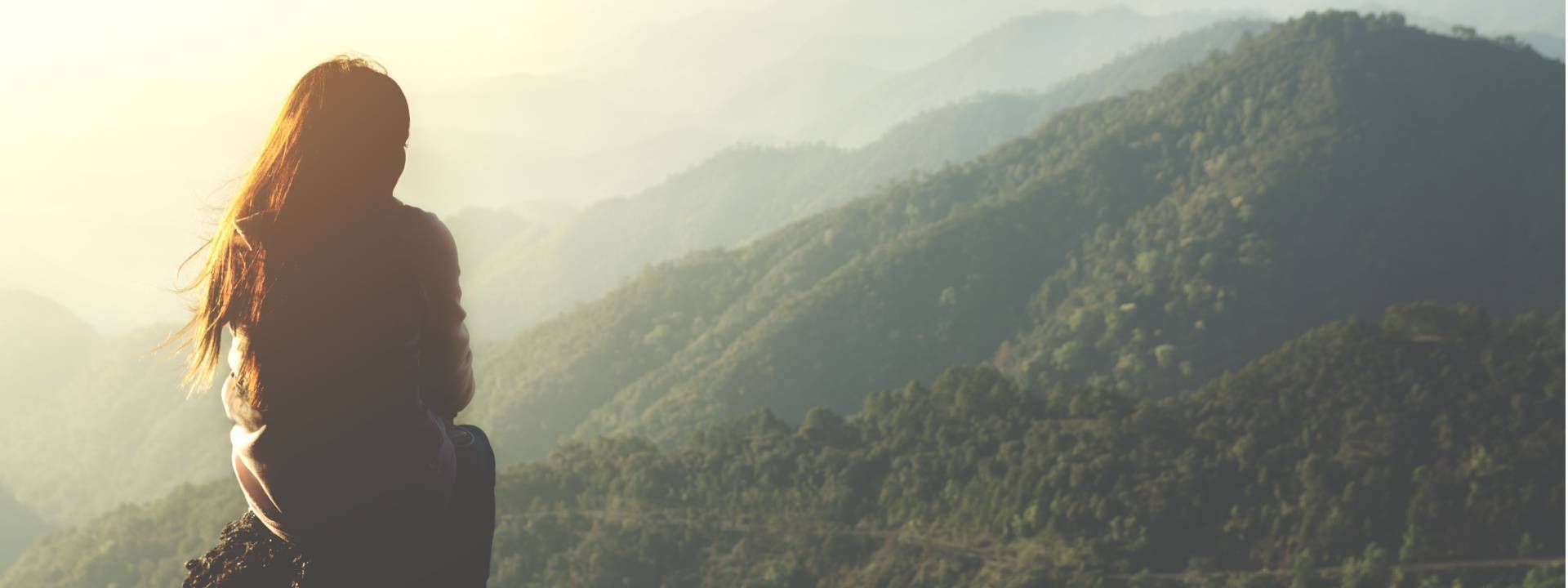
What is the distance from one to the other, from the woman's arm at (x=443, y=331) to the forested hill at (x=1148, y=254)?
55.3m

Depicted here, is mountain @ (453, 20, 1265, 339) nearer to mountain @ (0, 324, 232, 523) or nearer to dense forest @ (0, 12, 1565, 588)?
mountain @ (0, 324, 232, 523)

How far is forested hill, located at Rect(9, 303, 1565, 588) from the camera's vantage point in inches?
936

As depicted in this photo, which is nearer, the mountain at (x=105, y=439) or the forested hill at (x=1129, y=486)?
the forested hill at (x=1129, y=486)

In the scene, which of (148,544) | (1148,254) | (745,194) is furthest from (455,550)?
(745,194)

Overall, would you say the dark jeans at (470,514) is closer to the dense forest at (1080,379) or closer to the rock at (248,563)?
the rock at (248,563)

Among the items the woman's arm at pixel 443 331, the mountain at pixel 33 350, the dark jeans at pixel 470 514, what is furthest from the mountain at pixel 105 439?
the woman's arm at pixel 443 331

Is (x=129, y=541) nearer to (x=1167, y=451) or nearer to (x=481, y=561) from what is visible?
(x=1167, y=451)

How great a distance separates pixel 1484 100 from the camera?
246 feet

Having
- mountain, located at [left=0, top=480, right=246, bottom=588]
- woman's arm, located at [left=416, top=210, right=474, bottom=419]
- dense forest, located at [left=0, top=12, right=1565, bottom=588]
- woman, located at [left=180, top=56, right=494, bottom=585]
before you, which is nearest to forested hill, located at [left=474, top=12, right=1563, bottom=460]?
dense forest, located at [left=0, top=12, right=1565, bottom=588]

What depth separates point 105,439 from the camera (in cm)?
11088

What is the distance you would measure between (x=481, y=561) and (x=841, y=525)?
2604 centimetres

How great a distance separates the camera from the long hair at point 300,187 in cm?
261

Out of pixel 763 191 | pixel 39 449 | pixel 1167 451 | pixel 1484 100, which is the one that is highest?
pixel 1484 100

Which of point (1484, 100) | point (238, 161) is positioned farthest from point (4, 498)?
point (1484, 100)
